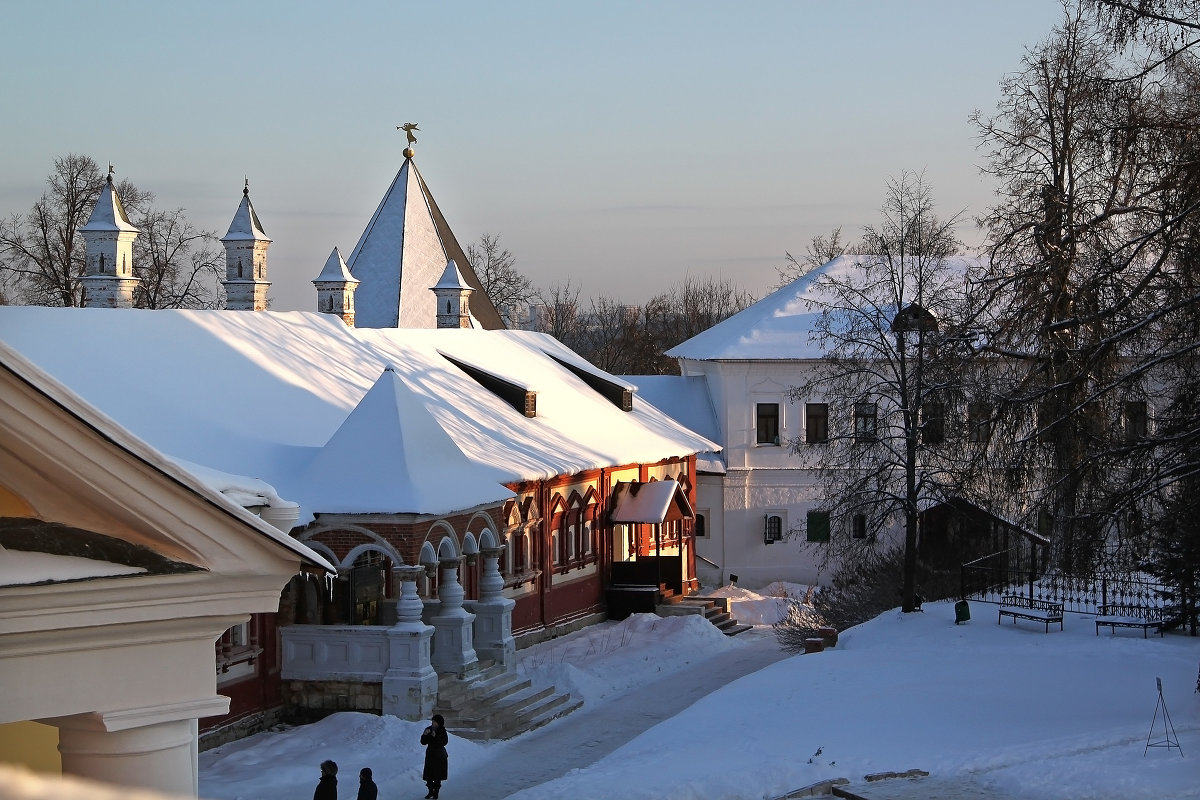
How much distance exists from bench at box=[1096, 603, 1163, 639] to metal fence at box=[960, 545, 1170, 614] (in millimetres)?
157

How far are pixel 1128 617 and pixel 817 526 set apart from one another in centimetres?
1935

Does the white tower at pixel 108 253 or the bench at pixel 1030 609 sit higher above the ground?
the white tower at pixel 108 253

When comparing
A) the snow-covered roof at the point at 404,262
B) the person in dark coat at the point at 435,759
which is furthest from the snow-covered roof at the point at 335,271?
the person in dark coat at the point at 435,759

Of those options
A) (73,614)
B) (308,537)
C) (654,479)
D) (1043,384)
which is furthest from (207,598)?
(654,479)

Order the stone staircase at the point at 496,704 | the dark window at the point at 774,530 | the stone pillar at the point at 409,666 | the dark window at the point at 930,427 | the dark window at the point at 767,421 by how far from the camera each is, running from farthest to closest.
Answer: the dark window at the point at 767,421 → the dark window at the point at 774,530 → the dark window at the point at 930,427 → the stone staircase at the point at 496,704 → the stone pillar at the point at 409,666

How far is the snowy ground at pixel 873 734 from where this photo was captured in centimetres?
1387

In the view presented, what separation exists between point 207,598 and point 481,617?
1807 centimetres

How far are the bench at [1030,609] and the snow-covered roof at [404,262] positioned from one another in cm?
2326

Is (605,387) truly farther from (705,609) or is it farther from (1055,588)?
(1055,588)

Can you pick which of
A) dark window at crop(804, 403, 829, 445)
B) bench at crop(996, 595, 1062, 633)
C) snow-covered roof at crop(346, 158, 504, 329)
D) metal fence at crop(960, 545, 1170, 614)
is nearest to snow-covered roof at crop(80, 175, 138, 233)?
snow-covered roof at crop(346, 158, 504, 329)

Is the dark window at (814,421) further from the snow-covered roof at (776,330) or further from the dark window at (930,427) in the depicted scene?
the dark window at (930,427)

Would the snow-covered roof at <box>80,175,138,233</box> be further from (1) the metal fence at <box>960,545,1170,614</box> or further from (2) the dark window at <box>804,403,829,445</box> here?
(2) the dark window at <box>804,403,829,445</box>

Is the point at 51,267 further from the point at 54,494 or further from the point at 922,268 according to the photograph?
the point at 54,494

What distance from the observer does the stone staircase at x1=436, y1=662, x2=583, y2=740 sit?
19.7 m
